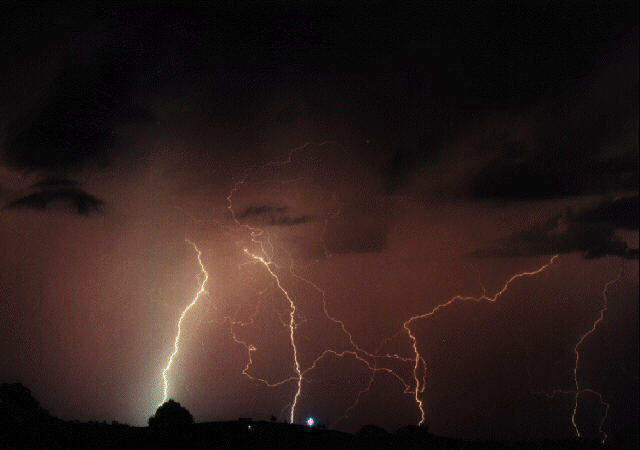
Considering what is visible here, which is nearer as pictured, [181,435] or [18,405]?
[181,435]

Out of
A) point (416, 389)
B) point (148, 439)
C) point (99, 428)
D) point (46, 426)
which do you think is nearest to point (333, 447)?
point (148, 439)

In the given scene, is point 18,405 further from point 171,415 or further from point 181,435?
point 181,435

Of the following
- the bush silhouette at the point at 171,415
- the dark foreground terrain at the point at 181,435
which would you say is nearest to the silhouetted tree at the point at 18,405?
the dark foreground terrain at the point at 181,435

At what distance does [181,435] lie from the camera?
42.8 feet

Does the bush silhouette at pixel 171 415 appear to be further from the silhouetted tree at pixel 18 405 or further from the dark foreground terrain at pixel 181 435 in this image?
the silhouetted tree at pixel 18 405

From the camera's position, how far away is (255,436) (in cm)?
1346

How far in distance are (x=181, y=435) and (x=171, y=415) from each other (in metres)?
3.35

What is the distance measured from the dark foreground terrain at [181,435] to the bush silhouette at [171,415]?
1.53m

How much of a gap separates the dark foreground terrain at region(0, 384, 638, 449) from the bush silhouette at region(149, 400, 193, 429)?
1.53 m

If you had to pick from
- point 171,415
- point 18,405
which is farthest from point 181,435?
point 18,405

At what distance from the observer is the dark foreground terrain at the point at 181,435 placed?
1174 cm

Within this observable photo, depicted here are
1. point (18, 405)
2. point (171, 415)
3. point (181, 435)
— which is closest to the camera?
point (181, 435)

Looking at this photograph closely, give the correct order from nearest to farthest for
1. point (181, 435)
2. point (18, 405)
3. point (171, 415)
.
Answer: point (181, 435) < point (18, 405) < point (171, 415)

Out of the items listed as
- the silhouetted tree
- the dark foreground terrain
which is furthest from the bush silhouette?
the silhouetted tree
